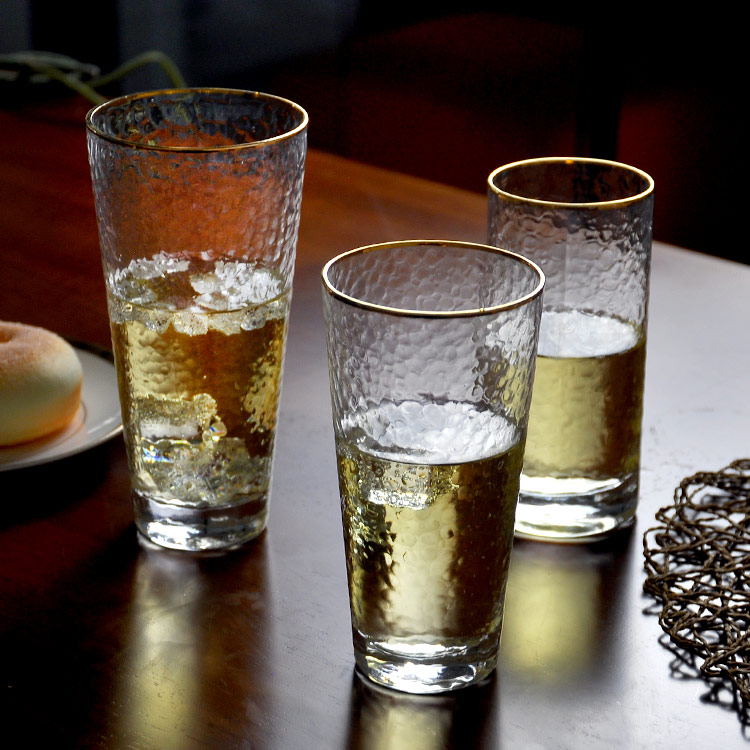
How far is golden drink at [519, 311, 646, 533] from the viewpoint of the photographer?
60 centimetres

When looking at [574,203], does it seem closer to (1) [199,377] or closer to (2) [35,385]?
(1) [199,377]

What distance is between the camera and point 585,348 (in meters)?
0.61

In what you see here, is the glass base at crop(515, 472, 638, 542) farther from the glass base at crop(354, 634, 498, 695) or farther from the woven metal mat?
the glass base at crop(354, 634, 498, 695)

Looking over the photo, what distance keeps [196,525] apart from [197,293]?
0.13 metres

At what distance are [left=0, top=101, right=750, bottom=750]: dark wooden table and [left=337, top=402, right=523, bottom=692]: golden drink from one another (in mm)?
30

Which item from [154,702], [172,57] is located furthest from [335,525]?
[172,57]

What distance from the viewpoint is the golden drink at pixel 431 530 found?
477 millimetres

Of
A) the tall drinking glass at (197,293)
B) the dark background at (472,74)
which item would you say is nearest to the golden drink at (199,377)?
the tall drinking glass at (197,293)

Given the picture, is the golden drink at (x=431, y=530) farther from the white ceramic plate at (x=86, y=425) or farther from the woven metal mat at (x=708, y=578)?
the white ceramic plate at (x=86, y=425)

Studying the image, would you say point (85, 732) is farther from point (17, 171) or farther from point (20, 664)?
point (17, 171)

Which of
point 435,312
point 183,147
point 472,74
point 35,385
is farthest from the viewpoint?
point 472,74

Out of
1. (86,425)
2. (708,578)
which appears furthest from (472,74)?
(708,578)

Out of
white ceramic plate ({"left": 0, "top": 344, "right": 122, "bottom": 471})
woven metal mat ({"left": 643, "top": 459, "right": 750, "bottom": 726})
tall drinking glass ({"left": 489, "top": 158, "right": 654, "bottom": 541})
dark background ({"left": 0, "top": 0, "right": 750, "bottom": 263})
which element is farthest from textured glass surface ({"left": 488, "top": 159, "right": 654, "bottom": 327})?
dark background ({"left": 0, "top": 0, "right": 750, "bottom": 263})

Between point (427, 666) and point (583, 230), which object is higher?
point (583, 230)
